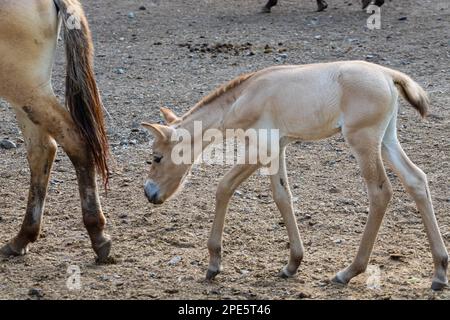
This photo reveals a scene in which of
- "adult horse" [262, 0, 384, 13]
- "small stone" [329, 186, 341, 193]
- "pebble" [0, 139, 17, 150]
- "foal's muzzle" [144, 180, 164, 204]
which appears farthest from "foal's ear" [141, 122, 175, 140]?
"adult horse" [262, 0, 384, 13]

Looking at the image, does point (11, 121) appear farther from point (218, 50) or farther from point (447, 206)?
point (447, 206)

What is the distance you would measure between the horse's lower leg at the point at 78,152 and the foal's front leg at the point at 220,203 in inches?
30.4

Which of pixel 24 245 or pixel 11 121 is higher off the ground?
pixel 11 121

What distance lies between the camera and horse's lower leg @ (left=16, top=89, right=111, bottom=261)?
562cm

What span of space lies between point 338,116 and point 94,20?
9.24 m

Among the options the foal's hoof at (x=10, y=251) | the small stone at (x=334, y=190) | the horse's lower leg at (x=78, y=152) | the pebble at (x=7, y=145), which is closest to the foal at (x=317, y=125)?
the horse's lower leg at (x=78, y=152)

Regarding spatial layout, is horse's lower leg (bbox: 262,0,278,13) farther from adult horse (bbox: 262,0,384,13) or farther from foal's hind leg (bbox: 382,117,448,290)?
foal's hind leg (bbox: 382,117,448,290)

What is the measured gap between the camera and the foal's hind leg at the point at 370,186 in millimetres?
4930

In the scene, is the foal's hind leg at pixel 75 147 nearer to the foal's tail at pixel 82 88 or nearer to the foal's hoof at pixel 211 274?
the foal's tail at pixel 82 88

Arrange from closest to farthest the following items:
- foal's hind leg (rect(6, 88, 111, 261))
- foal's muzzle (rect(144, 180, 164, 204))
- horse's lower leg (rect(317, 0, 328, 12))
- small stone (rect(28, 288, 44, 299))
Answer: small stone (rect(28, 288, 44, 299)) < foal's muzzle (rect(144, 180, 164, 204)) < foal's hind leg (rect(6, 88, 111, 261)) < horse's lower leg (rect(317, 0, 328, 12))

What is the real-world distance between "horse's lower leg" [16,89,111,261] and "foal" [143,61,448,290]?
0.47 m

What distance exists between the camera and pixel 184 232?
622 centimetres

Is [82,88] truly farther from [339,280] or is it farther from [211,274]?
[339,280]

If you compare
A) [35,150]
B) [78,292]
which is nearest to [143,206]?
[35,150]
